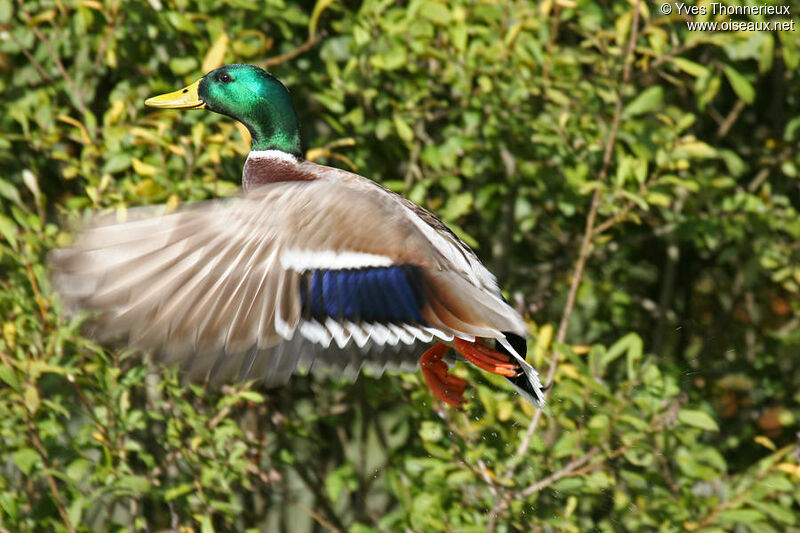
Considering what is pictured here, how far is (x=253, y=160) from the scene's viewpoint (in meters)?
3.53

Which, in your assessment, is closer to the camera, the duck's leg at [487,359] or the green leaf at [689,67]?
the duck's leg at [487,359]

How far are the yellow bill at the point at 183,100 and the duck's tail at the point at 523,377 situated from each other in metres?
1.12

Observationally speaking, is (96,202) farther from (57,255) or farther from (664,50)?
(664,50)

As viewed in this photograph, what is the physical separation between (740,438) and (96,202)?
9.25 ft

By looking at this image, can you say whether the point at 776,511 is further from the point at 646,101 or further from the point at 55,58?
the point at 55,58

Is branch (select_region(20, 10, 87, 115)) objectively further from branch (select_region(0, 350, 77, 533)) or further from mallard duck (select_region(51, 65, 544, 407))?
mallard duck (select_region(51, 65, 544, 407))

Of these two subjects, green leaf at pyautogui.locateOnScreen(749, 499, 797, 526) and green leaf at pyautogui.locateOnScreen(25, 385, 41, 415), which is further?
green leaf at pyautogui.locateOnScreen(749, 499, 797, 526)

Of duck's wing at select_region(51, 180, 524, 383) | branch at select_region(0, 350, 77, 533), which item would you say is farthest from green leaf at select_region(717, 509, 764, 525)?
branch at select_region(0, 350, 77, 533)

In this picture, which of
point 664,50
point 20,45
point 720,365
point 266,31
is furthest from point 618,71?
point 20,45

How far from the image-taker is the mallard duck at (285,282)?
2512 millimetres

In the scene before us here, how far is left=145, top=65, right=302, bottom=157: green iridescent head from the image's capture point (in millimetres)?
3477

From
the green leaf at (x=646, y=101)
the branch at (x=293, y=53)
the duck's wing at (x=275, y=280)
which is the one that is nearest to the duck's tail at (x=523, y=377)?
the duck's wing at (x=275, y=280)

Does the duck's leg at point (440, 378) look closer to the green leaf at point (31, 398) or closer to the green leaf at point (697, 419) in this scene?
the green leaf at point (697, 419)

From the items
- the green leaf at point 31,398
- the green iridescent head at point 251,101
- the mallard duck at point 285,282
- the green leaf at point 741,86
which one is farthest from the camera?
the green leaf at point 741,86
